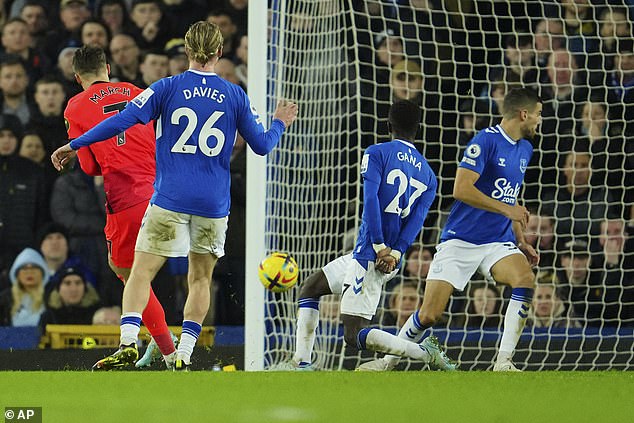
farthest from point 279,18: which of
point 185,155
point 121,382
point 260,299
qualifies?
point 121,382

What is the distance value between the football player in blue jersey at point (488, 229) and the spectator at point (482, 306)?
1.93m

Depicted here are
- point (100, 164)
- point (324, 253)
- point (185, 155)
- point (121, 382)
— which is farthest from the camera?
point (324, 253)

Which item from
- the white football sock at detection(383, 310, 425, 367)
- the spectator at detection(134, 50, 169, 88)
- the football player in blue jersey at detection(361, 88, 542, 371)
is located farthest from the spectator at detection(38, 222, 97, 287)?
the football player in blue jersey at detection(361, 88, 542, 371)

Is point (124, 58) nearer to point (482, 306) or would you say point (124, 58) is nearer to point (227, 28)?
point (227, 28)

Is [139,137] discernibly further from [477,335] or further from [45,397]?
[477,335]

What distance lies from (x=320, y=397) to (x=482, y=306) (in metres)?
4.99

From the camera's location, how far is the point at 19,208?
8945mm

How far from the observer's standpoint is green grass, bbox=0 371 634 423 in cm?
338

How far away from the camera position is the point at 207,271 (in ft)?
18.7

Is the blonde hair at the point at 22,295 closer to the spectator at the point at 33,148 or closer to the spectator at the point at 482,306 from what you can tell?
the spectator at the point at 33,148

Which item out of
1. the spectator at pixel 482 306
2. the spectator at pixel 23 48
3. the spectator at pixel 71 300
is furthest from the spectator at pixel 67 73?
the spectator at pixel 482 306

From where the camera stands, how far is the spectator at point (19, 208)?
893cm

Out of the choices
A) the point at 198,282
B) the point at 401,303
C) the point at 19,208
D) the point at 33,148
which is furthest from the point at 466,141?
the point at 198,282

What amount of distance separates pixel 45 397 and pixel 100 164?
8.02ft
